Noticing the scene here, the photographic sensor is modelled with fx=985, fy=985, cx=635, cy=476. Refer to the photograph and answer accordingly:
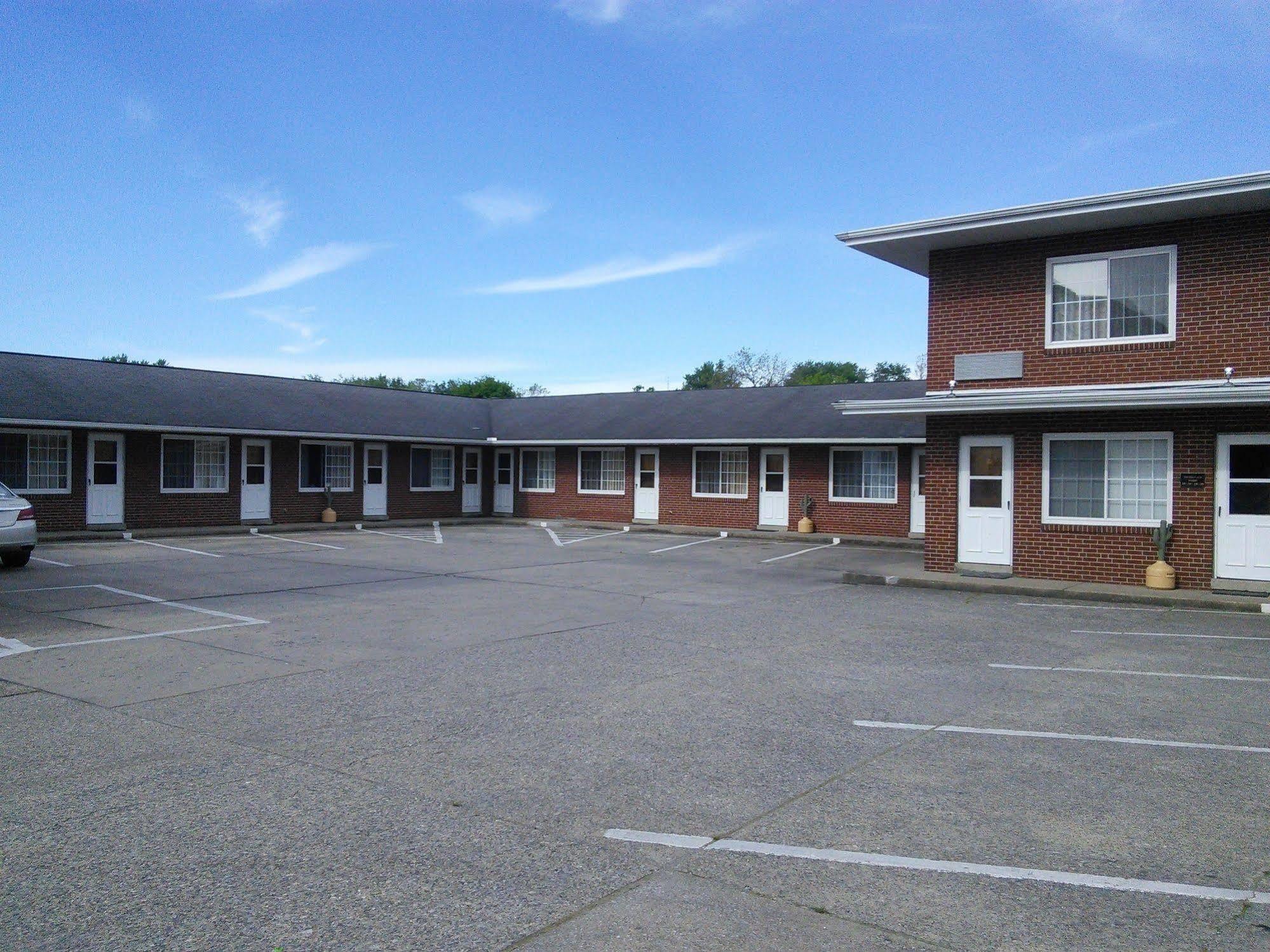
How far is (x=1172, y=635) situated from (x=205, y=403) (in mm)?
23903

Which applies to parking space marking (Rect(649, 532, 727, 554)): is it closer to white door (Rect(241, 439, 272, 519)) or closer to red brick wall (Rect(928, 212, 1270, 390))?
red brick wall (Rect(928, 212, 1270, 390))

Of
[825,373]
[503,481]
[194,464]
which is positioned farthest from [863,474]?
[825,373]

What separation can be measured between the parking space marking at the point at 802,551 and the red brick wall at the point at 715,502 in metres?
1.01

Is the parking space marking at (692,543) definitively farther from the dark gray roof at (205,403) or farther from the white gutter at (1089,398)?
the dark gray roof at (205,403)

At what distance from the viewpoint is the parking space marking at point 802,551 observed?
21.7 meters

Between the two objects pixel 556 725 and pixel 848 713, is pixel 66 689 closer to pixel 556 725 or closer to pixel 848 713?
pixel 556 725

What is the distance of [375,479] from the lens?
100 feet

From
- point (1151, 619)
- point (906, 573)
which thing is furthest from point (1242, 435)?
point (906, 573)

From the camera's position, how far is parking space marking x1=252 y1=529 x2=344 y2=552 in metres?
23.2

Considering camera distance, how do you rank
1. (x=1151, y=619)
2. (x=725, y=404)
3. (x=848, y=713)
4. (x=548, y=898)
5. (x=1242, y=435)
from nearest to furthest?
(x=548, y=898)
(x=848, y=713)
(x=1151, y=619)
(x=1242, y=435)
(x=725, y=404)

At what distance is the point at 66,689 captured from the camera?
8422 mm

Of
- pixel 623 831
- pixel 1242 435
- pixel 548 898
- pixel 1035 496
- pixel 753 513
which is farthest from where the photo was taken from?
pixel 753 513

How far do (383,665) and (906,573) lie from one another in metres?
10.9

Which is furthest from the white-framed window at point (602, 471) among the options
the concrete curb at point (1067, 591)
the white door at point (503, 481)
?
the concrete curb at point (1067, 591)
